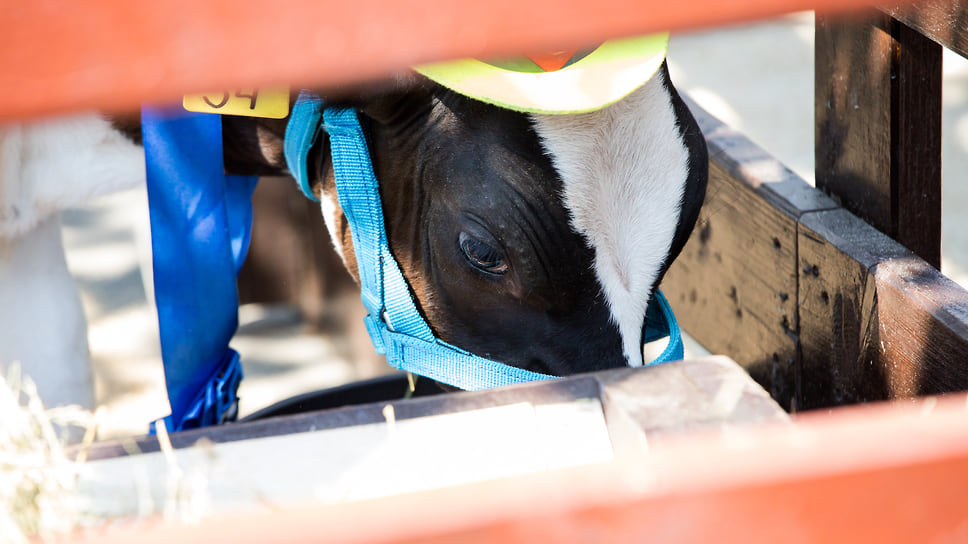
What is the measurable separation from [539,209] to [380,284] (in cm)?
34

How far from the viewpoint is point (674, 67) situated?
4527 mm

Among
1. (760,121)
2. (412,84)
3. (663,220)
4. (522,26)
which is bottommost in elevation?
(760,121)

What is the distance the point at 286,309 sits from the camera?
9.78 ft

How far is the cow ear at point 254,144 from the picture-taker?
5.29 ft

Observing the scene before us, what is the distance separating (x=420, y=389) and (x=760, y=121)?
100 inches

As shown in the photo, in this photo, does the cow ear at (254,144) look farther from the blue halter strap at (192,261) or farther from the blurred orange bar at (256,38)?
the blurred orange bar at (256,38)

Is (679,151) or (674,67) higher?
(679,151)

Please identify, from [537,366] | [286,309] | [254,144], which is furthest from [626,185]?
[286,309]

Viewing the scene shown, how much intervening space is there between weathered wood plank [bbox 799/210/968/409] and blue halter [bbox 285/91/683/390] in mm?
221

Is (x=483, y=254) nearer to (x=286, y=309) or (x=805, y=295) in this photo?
(x=805, y=295)

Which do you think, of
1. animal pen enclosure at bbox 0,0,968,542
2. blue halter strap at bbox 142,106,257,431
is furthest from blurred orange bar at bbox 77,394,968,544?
blue halter strap at bbox 142,106,257,431

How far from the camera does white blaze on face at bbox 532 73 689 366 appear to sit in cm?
131

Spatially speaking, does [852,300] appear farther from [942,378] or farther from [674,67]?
[674,67]

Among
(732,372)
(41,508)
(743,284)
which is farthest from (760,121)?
(41,508)
